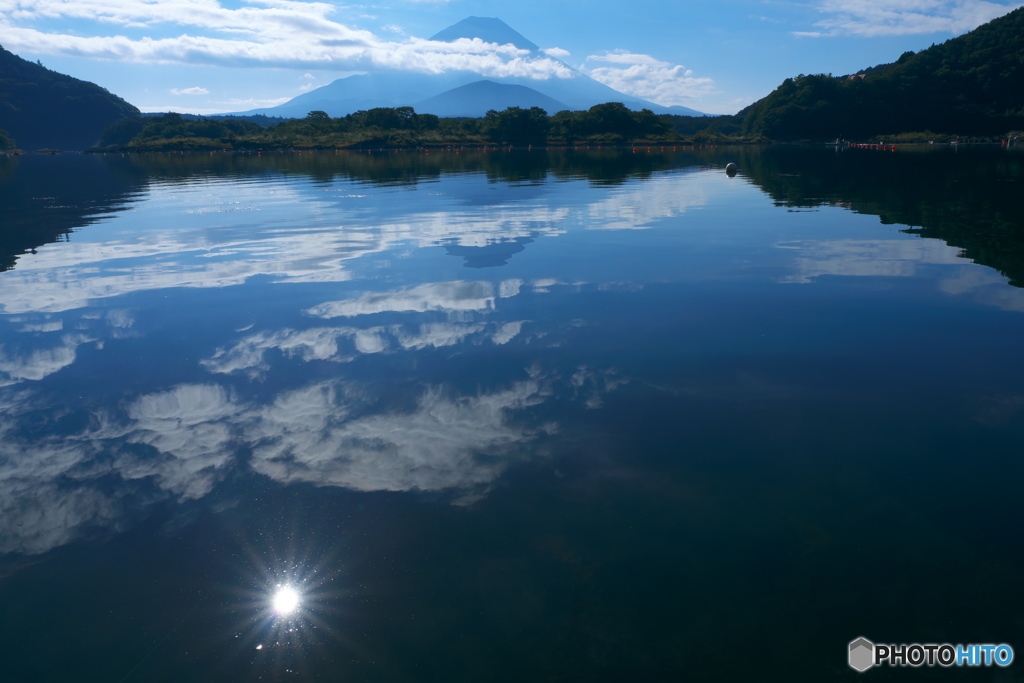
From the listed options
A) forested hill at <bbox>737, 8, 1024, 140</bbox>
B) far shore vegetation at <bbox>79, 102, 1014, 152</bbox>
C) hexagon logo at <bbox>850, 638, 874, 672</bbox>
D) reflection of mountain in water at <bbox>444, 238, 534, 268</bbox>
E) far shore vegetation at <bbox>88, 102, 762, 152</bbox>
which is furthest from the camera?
far shore vegetation at <bbox>88, 102, 762, 152</bbox>

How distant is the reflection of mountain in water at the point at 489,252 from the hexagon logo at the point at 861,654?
14689 millimetres

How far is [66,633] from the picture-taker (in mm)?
5234

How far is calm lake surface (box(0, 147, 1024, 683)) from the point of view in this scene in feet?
16.8

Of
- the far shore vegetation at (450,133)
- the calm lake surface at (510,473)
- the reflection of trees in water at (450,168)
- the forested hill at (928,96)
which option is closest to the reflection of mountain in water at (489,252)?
the calm lake surface at (510,473)

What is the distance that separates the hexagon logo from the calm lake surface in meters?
0.07

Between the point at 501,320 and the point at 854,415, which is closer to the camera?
the point at 854,415

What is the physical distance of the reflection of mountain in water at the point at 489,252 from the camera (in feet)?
61.7

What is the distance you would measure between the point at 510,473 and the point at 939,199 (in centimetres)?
3737

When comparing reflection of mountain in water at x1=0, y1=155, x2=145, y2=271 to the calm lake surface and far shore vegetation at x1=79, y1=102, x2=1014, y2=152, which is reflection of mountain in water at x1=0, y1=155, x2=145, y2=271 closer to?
the calm lake surface

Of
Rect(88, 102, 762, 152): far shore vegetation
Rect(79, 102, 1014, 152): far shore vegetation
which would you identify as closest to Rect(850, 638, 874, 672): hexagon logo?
Rect(88, 102, 762, 152): far shore vegetation

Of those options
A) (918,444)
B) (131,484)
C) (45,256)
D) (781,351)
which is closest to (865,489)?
(918,444)

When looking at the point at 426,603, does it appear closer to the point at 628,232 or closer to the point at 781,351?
the point at 781,351

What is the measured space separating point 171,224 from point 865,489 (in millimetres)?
31473

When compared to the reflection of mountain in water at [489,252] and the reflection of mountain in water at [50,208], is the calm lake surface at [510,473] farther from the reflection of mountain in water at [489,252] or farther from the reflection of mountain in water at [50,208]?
the reflection of mountain in water at [50,208]
